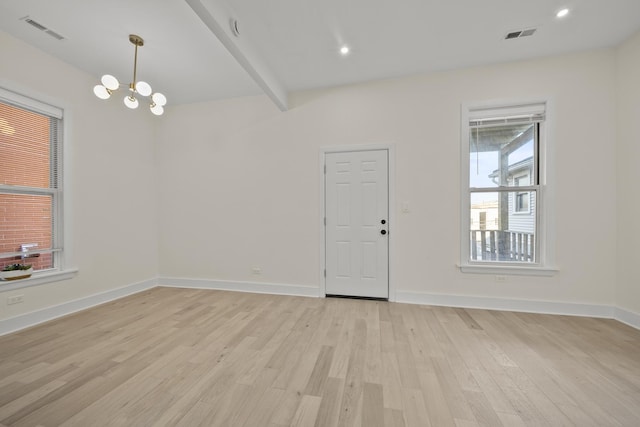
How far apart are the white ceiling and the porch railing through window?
2115 millimetres

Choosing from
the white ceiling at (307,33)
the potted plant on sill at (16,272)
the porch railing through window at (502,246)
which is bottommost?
the potted plant on sill at (16,272)

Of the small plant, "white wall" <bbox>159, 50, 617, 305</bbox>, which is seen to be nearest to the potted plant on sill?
the small plant

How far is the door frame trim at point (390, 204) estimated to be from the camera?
3297mm

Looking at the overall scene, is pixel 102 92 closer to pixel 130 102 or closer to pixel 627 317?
pixel 130 102

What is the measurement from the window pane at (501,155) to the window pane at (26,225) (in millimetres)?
5180

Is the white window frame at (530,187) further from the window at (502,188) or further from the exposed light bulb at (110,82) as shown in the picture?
the exposed light bulb at (110,82)

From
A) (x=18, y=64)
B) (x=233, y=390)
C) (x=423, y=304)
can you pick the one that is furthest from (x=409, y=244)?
(x=18, y=64)

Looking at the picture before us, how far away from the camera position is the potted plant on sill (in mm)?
2426

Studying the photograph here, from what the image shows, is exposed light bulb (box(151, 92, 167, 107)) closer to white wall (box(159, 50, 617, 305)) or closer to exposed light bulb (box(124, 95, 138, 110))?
exposed light bulb (box(124, 95, 138, 110))

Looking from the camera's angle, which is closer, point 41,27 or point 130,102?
point 41,27

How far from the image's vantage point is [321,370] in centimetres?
185

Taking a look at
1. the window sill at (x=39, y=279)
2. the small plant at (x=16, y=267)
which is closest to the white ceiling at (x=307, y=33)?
the small plant at (x=16, y=267)

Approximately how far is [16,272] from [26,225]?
54 centimetres

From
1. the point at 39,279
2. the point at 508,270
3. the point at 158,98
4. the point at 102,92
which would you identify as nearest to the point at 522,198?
the point at 508,270
